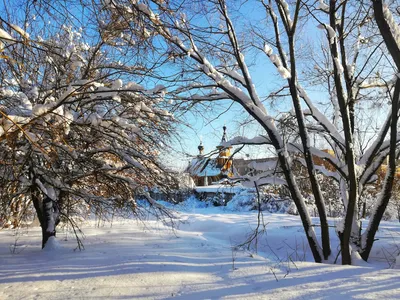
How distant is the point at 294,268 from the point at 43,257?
12.8ft

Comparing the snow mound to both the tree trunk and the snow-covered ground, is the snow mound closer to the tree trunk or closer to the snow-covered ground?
the snow-covered ground

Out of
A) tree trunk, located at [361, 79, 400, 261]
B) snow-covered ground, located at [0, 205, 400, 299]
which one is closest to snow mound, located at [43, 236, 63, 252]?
snow-covered ground, located at [0, 205, 400, 299]

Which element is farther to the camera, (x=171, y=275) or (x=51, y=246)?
(x=51, y=246)

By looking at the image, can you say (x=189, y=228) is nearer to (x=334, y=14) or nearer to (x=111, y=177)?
(x=111, y=177)

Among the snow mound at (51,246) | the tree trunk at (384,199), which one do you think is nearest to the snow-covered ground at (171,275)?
the snow mound at (51,246)

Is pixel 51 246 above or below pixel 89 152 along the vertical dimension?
below

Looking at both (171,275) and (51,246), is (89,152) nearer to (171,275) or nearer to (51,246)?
(51,246)

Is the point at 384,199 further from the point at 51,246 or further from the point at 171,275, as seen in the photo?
the point at 51,246

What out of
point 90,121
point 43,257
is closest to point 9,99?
point 90,121

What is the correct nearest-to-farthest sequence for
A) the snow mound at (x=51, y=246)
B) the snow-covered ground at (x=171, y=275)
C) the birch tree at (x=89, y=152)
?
the snow-covered ground at (x=171, y=275) < the birch tree at (x=89, y=152) < the snow mound at (x=51, y=246)

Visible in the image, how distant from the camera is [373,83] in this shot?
613cm

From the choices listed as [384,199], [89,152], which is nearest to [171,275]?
[89,152]

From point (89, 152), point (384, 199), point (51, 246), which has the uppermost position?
point (89, 152)

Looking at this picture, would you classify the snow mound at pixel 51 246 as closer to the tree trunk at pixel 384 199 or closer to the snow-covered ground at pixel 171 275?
the snow-covered ground at pixel 171 275
